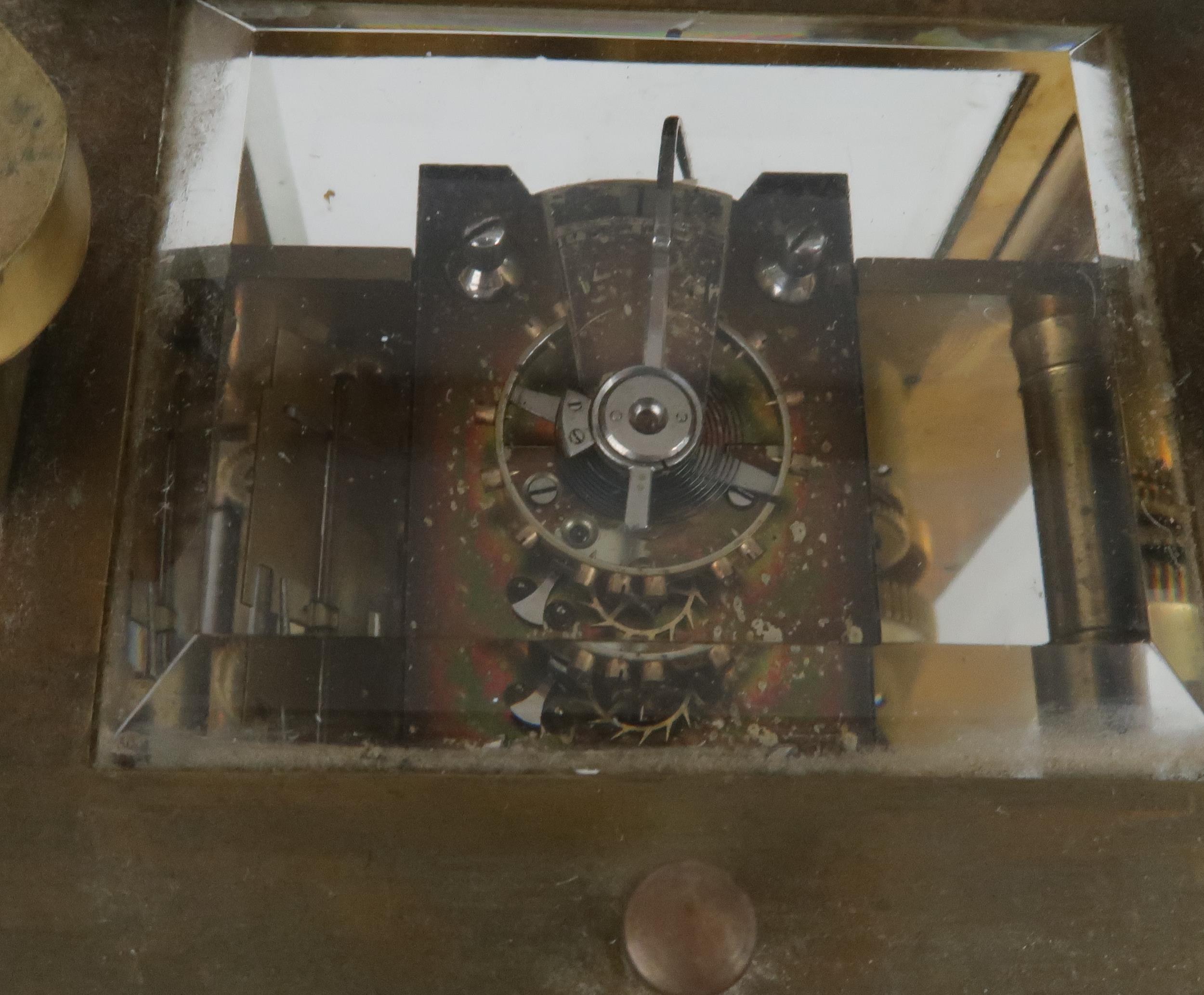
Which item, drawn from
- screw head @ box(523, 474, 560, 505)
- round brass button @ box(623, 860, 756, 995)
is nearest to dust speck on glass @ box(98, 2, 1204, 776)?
screw head @ box(523, 474, 560, 505)

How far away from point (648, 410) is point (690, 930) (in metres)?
0.55

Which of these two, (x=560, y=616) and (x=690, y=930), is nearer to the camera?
(x=690, y=930)

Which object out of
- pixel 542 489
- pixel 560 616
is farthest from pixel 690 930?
pixel 542 489

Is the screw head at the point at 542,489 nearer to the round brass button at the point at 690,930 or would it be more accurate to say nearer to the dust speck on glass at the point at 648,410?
the dust speck on glass at the point at 648,410

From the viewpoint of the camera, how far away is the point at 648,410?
51.0 inches

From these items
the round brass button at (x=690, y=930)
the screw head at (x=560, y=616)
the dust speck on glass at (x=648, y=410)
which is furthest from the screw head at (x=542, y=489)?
the round brass button at (x=690, y=930)

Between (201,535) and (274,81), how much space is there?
2.01ft

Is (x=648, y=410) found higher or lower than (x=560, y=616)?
higher

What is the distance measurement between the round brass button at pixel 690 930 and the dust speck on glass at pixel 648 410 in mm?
117

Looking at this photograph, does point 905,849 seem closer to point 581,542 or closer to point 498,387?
point 581,542

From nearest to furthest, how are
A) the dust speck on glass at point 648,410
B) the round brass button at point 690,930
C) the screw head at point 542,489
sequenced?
the round brass button at point 690,930 < the dust speck on glass at point 648,410 < the screw head at point 542,489

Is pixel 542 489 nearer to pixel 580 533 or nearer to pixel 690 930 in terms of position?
pixel 580 533

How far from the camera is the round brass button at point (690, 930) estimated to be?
1062 mm

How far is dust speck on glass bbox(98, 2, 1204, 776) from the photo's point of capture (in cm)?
121
